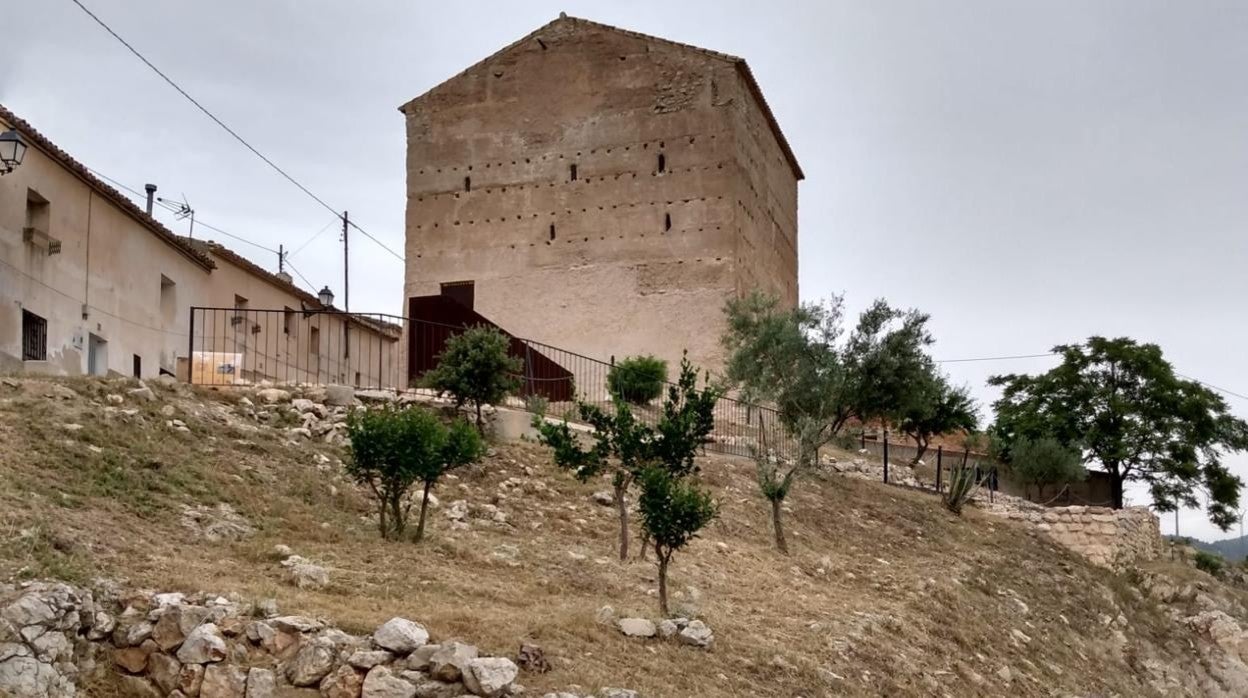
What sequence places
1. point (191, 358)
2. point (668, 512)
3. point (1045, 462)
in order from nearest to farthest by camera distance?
point (668, 512), point (191, 358), point (1045, 462)

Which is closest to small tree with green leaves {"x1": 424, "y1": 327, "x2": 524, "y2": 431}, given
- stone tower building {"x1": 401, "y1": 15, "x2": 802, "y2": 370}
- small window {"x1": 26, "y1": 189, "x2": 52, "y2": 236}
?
small window {"x1": 26, "y1": 189, "x2": 52, "y2": 236}

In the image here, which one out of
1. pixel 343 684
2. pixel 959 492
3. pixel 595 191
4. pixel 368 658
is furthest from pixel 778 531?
pixel 595 191

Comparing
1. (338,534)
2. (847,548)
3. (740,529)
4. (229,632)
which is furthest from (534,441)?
(229,632)

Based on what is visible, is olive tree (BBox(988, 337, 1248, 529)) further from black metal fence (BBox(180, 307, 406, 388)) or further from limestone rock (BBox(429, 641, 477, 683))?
limestone rock (BBox(429, 641, 477, 683))

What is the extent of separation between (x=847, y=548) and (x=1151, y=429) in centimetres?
1788

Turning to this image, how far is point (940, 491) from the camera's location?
2658cm

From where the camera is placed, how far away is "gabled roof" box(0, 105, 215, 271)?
18.2 meters

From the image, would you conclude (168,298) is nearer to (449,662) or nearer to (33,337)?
(33,337)

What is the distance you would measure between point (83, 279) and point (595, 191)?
51.3 feet

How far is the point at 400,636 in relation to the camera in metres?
9.60

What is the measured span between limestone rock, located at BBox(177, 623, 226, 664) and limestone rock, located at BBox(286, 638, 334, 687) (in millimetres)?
Result: 505

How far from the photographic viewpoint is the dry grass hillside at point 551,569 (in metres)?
10.6

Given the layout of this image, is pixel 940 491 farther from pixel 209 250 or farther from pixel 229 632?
pixel 229 632

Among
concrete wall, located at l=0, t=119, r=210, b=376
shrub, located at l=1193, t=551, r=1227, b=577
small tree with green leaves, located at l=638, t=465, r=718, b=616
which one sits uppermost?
concrete wall, located at l=0, t=119, r=210, b=376
